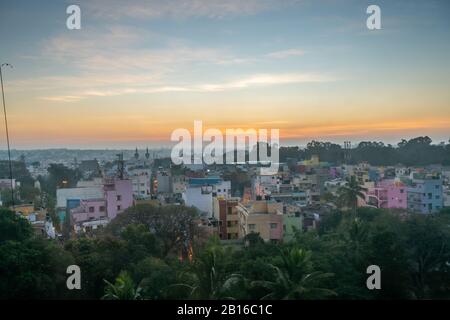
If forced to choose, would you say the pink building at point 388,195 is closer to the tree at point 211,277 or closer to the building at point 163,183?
the building at point 163,183

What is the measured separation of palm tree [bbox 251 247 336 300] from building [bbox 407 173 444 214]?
7.99m

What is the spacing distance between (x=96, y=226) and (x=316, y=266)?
5.15 m

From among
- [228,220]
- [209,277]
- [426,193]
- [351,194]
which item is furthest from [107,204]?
[426,193]

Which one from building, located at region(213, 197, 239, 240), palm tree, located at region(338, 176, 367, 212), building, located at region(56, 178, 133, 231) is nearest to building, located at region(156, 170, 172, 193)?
building, located at region(56, 178, 133, 231)

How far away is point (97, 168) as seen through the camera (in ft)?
Answer: 45.6

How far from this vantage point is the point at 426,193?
11.0 metres

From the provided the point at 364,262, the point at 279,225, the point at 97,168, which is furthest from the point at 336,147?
the point at 364,262

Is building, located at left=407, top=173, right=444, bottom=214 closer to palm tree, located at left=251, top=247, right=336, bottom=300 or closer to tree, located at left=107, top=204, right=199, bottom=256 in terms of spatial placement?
tree, located at left=107, top=204, right=199, bottom=256

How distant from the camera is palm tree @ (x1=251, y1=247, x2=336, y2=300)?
3.61 metres

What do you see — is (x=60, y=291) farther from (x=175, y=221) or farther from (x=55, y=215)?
(x=55, y=215)

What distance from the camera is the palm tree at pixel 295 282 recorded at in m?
3.61

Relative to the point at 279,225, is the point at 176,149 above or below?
above

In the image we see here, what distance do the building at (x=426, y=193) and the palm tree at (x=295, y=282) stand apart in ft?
26.2
